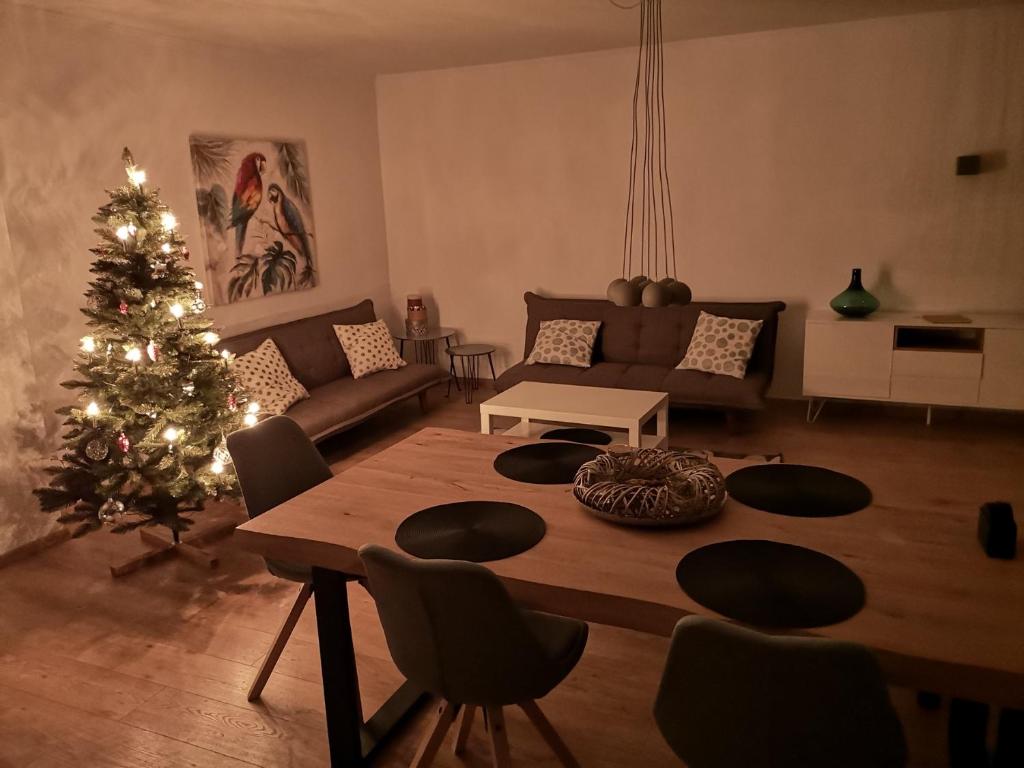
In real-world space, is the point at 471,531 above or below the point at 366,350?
above

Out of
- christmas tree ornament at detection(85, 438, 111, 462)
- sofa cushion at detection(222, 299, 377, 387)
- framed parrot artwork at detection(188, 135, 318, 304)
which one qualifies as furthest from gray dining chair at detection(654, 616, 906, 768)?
framed parrot artwork at detection(188, 135, 318, 304)

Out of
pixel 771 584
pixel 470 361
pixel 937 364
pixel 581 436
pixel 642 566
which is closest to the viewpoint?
pixel 771 584

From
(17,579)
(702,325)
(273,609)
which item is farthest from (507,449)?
(702,325)

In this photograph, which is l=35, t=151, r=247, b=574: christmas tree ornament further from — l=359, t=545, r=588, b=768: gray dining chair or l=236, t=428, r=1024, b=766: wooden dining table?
l=359, t=545, r=588, b=768: gray dining chair

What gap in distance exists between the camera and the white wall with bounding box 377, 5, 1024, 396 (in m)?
4.82

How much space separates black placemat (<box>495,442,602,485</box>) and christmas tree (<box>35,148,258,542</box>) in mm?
1737

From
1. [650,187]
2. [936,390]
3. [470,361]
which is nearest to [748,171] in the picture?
[650,187]

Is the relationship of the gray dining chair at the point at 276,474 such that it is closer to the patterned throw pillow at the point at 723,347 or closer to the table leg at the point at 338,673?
the table leg at the point at 338,673

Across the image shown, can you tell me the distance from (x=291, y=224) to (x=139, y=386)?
2363 mm

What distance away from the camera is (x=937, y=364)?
4.70 m

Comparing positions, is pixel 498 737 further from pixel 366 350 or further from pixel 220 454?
pixel 366 350

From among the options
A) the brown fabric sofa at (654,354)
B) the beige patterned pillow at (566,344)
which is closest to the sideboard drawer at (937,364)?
the brown fabric sofa at (654,354)

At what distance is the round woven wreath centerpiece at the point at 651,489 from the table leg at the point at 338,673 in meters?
0.70

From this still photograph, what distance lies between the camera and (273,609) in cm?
309
